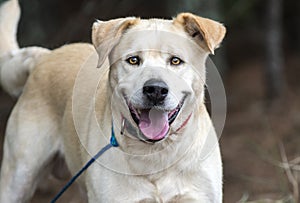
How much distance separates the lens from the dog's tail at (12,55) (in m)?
5.68

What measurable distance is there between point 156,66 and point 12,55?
2.03 metres

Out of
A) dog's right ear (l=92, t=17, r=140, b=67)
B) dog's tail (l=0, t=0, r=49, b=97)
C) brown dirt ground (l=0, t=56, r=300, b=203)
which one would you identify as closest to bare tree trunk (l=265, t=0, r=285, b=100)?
brown dirt ground (l=0, t=56, r=300, b=203)

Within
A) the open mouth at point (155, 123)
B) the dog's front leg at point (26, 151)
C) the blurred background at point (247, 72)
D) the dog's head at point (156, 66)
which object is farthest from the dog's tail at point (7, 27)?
the open mouth at point (155, 123)

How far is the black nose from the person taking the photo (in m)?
3.90

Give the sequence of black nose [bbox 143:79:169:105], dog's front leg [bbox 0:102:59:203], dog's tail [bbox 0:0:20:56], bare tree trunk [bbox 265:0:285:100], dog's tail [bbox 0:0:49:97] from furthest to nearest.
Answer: bare tree trunk [bbox 265:0:285:100] → dog's tail [bbox 0:0:20:56] → dog's tail [bbox 0:0:49:97] → dog's front leg [bbox 0:102:59:203] → black nose [bbox 143:79:169:105]

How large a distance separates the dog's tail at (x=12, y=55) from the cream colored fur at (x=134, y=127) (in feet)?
1.86

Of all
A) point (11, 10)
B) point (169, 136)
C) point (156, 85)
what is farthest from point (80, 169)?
point (11, 10)

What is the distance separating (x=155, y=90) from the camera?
3900 millimetres

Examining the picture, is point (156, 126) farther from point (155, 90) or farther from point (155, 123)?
point (155, 90)

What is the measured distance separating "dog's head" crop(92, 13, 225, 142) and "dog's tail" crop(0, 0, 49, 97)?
1.50 m

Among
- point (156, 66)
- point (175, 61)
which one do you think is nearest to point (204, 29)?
point (175, 61)

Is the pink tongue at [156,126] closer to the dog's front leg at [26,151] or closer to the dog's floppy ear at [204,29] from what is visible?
the dog's floppy ear at [204,29]

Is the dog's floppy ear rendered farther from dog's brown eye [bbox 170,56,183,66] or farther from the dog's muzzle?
the dog's muzzle

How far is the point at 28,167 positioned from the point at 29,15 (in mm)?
5192
